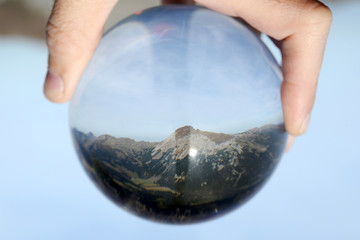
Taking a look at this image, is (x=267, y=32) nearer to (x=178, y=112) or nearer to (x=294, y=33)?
(x=294, y=33)

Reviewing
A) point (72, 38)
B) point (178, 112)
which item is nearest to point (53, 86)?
point (72, 38)

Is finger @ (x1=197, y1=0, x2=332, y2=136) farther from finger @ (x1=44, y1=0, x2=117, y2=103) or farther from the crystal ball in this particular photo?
finger @ (x1=44, y1=0, x2=117, y2=103)

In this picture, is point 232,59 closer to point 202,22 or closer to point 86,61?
point 202,22

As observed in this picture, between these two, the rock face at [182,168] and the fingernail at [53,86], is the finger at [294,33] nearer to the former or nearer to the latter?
the rock face at [182,168]

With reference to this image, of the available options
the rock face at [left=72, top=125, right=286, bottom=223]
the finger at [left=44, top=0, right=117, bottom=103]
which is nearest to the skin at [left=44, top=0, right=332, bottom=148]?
the finger at [left=44, top=0, right=117, bottom=103]

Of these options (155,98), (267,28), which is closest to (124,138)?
(155,98)

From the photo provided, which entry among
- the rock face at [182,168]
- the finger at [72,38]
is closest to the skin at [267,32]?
the finger at [72,38]
